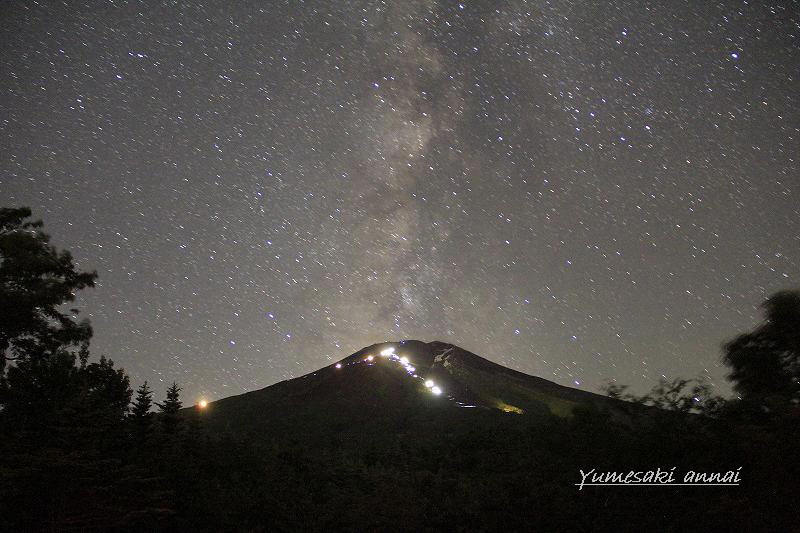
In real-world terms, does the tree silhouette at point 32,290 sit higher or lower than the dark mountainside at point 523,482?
higher

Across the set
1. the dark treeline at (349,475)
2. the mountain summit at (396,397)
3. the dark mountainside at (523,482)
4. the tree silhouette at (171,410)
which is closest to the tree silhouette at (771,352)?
the dark treeline at (349,475)

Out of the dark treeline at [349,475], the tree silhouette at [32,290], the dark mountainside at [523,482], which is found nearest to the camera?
the dark treeline at [349,475]

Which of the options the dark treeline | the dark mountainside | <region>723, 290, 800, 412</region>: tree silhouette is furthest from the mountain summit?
the dark treeline

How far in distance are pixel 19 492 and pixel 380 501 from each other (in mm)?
7060

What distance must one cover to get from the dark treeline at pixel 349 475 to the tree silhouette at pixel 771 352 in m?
1.47

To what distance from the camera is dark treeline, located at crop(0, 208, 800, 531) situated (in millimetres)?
8570

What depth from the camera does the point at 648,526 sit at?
959cm

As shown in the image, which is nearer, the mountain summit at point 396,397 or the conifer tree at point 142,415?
the conifer tree at point 142,415

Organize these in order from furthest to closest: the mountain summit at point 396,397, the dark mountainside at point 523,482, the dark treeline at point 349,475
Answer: the mountain summit at point 396,397, the dark mountainside at point 523,482, the dark treeline at point 349,475

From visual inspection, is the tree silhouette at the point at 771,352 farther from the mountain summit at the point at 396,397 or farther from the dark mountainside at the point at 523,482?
the mountain summit at the point at 396,397

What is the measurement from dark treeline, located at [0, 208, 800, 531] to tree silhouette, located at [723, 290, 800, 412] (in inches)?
57.7

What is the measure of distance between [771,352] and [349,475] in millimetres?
18378

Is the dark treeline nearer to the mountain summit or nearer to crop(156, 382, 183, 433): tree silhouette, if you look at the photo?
crop(156, 382, 183, 433): tree silhouette

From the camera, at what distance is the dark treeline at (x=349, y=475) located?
8570 millimetres
